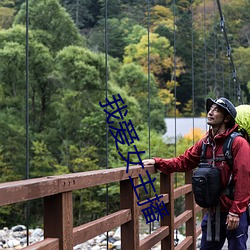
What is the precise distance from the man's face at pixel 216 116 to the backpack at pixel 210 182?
67mm

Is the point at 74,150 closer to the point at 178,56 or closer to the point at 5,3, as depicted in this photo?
the point at 5,3

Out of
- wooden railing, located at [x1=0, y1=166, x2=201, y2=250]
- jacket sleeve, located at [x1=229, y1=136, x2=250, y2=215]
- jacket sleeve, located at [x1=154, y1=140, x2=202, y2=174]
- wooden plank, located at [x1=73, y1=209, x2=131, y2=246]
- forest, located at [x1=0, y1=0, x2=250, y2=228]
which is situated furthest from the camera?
forest, located at [x1=0, y1=0, x2=250, y2=228]

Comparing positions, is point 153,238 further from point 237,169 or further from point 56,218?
point 56,218

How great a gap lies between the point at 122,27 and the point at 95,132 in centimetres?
383

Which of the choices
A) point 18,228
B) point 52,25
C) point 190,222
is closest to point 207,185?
point 190,222

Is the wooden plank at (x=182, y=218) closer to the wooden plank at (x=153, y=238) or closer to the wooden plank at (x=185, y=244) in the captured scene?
the wooden plank at (x=185, y=244)

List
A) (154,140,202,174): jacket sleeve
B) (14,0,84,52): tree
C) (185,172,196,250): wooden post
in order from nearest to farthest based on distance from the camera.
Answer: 1. (154,140,202,174): jacket sleeve
2. (185,172,196,250): wooden post
3. (14,0,84,52): tree

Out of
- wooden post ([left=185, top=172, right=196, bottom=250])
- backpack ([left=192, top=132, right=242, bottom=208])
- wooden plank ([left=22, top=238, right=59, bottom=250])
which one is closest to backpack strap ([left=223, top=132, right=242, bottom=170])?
backpack ([left=192, top=132, right=242, bottom=208])

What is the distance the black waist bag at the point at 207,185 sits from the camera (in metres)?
1.91

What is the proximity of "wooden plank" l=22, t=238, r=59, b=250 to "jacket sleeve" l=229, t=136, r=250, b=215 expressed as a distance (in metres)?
0.70

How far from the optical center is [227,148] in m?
1.92

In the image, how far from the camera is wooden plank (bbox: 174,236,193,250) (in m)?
2.76

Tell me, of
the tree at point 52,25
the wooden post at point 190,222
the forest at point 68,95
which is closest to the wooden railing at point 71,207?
the wooden post at point 190,222

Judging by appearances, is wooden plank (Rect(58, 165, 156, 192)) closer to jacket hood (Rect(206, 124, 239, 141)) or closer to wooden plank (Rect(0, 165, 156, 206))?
wooden plank (Rect(0, 165, 156, 206))
